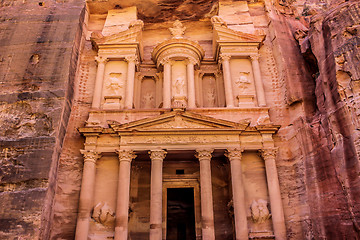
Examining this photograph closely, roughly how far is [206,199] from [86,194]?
4373 millimetres

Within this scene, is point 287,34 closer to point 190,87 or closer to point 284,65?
point 284,65

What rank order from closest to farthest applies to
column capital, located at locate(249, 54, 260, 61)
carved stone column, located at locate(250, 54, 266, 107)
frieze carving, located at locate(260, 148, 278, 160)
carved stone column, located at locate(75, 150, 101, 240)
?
carved stone column, located at locate(75, 150, 101, 240) < frieze carving, located at locate(260, 148, 278, 160) < carved stone column, located at locate(250, 54, 266, 107) < column capital, located at locate(249, 54, 260, 61)

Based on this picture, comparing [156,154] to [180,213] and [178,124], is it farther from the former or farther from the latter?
[180,213]

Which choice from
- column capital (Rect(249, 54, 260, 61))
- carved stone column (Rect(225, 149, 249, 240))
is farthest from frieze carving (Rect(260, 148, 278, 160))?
column capital (Rect(249, 54, 260, 61))

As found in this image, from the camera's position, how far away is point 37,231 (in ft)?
30.0

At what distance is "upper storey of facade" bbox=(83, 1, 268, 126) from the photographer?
13047mm

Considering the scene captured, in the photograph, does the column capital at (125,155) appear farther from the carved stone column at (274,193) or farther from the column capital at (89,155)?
the carved stone column at (274,193)

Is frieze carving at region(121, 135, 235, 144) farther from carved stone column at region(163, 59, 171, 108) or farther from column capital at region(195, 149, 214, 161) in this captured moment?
carved stone column at region(163, 59, 171, 108)

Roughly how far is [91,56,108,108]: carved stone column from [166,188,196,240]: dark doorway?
18.0 ft

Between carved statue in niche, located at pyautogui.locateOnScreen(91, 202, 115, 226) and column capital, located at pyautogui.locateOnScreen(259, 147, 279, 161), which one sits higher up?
column capital, located at pyautogui.locateOnScreen(259, 147, 279, 161)

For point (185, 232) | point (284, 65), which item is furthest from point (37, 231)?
point (284, 65)

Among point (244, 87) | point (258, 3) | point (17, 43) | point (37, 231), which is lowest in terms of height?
point (37, 231)

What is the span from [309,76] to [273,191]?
550 centimetres

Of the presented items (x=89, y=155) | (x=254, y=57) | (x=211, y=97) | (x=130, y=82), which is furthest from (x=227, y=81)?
(x=89, y=155)
